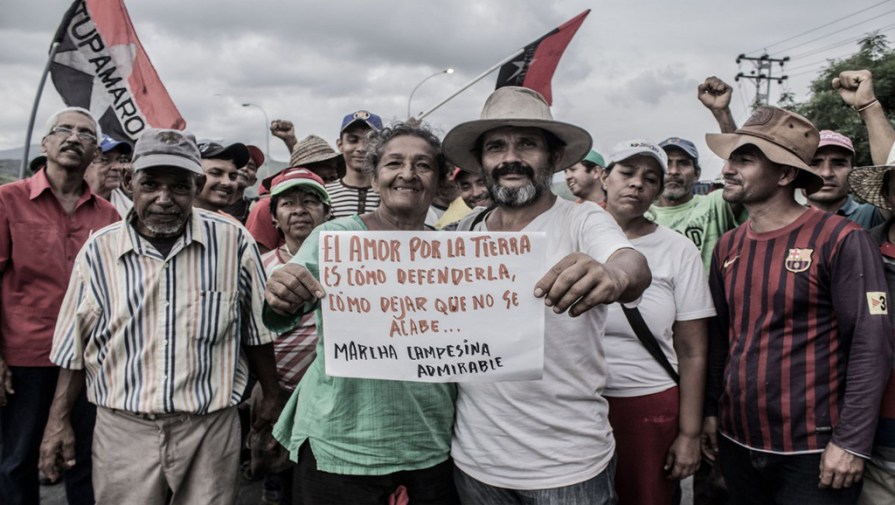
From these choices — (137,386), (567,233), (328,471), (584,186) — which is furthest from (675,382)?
(584,186)

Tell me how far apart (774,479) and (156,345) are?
2719 millimetres

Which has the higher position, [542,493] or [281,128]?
[281,128]

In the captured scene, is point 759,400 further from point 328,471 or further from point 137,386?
point 137,386

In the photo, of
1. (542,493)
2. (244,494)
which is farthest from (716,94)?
(244,494)

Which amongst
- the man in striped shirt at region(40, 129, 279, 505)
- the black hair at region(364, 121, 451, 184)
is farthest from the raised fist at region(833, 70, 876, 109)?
the man in striped shirt at region(40, 129, 279, 505)

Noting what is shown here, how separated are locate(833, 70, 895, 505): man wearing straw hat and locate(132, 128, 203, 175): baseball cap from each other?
10.0 ft

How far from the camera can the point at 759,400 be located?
8.26 feet

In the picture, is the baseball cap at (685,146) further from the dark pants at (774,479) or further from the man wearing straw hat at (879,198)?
the dark pants at (774,479)

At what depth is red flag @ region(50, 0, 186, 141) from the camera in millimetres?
6246

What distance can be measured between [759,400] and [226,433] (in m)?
2.36

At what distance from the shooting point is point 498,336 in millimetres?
1913

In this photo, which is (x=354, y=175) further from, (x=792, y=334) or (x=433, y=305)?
(x=792, y=334)

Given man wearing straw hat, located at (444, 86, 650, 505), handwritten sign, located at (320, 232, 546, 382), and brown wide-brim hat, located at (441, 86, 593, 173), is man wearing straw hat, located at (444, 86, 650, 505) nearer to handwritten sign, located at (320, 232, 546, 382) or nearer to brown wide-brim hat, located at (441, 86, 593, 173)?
brown wide-brim hat, located at (441, 86, 593, 173)

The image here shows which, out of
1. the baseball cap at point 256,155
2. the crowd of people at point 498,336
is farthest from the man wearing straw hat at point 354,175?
the crowd of people at point 498,336
